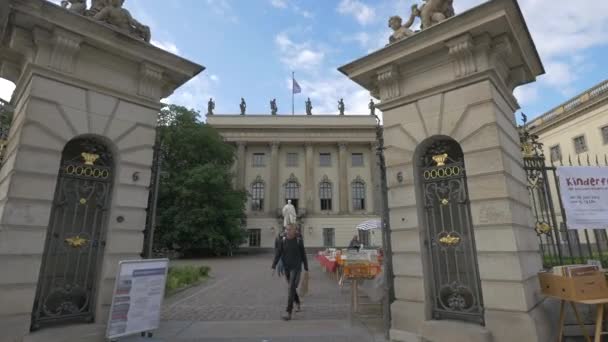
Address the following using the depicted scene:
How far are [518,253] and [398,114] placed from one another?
9.39ft

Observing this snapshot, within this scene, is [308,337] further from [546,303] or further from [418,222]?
[546,303]

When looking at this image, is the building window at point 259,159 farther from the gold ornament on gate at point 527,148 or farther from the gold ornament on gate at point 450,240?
the gold ornament on gate at point 450,240

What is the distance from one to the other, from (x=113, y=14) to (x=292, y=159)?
37.8m

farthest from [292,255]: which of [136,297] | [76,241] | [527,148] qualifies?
[527,148]

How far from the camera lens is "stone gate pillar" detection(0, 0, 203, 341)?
15.0 feet

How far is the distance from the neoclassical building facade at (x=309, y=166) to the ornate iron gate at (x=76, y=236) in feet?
116

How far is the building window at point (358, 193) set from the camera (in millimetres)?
42781

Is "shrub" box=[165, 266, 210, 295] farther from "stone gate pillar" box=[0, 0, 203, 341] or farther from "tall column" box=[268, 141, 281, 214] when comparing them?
"tall column" box=[268, 141, 281, 214]

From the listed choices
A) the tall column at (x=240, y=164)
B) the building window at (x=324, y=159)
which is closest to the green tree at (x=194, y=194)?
the tall column at (x=240, y=164)

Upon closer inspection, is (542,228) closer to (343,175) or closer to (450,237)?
(450,237)

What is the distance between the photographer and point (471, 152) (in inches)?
201

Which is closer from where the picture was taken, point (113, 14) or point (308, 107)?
point (113, 14)

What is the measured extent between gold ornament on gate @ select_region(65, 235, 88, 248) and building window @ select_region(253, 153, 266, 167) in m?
37.6

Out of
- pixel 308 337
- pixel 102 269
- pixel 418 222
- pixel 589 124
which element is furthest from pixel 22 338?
pixel 589 124
